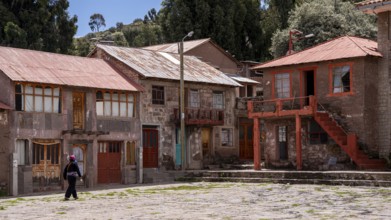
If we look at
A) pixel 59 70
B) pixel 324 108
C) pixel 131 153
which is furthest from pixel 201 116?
pixel 59 70

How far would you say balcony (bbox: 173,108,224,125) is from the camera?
138 feet

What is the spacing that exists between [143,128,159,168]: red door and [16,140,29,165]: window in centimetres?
844

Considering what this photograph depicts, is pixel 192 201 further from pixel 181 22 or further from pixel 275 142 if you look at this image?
pixel 181 22

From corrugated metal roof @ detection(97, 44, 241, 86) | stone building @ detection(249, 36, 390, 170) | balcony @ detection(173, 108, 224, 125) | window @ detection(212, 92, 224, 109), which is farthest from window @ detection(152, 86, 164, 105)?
stone building @ detection(249, 36, 390, 170)

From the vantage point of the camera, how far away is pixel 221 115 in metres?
43.9

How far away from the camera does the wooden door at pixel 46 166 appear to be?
3394cm

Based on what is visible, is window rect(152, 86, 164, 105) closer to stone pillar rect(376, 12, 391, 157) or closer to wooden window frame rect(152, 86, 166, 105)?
wooden window frame rect(152, 86, 166, 105)

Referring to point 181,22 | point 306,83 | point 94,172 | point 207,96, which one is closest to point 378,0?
point 306,83

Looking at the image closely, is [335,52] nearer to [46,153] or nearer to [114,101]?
[114,101]

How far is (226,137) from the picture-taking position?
150ft

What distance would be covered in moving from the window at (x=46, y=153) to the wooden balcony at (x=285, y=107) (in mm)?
10263

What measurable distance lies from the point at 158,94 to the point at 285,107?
6.80 m

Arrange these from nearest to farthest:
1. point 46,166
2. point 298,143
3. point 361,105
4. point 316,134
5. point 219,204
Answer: point 219,204
point 46,166
point 361,105
point 298,143
point 316,134

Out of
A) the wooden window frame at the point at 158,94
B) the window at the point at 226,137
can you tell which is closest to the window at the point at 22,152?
the wooden window frame at the point at 158,94
